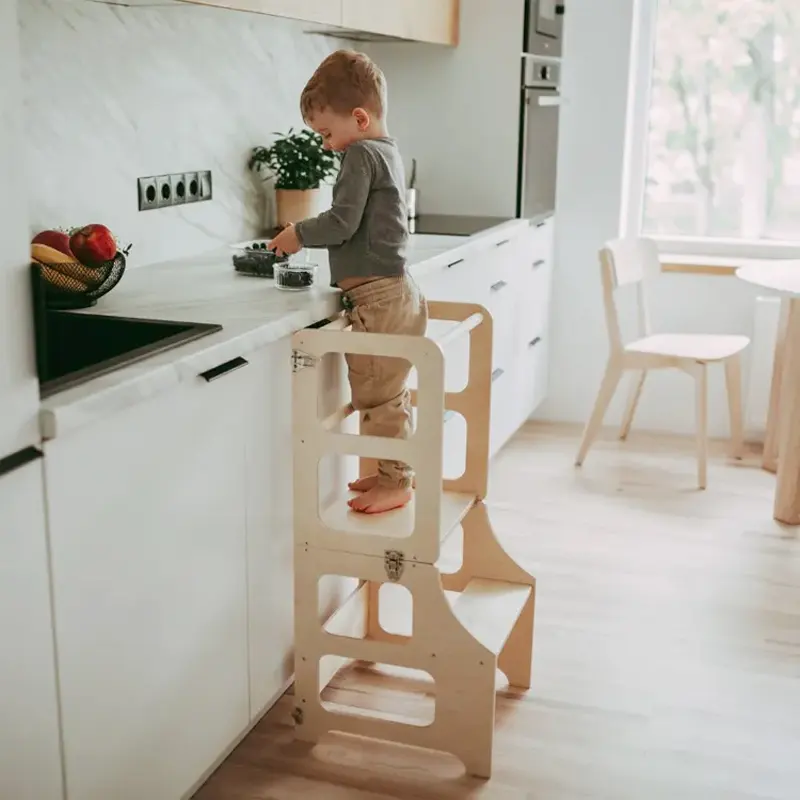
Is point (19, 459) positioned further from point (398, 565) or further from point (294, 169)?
point (294, 169)

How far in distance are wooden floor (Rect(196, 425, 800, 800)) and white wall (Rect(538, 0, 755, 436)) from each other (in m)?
0.70

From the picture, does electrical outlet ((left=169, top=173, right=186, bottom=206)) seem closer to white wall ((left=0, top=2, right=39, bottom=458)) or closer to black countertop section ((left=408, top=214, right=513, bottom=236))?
black countertop section ((left=408, top=214, right=513, bottom=236))

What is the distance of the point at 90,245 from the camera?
2.01 meters

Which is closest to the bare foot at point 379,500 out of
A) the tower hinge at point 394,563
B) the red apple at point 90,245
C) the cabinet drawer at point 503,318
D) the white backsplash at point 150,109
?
the tower hinge at point 394,563

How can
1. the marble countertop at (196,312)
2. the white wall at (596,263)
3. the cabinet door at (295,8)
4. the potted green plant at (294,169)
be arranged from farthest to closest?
the white wall at (596,263), the potted green plant at (294,169), the cabinet door at (295,8), the marble countertop at (196,312)

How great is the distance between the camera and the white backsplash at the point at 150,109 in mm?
2250

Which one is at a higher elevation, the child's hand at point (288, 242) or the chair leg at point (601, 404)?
the child's hand at point (288, 242)

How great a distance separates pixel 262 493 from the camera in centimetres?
206

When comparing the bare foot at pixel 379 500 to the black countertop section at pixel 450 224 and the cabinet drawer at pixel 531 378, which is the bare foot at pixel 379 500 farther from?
the cabinet drawer at pixel 531 378

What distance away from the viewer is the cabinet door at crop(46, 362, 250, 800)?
1506 millimetres

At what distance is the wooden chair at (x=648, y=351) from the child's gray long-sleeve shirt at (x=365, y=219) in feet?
6.03

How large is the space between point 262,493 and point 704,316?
113 inches

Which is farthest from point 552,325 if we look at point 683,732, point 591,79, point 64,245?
point 64,245

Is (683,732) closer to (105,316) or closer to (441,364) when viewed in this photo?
(441,364)
